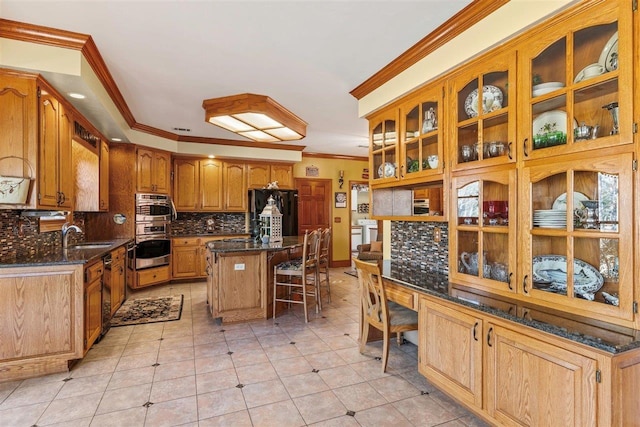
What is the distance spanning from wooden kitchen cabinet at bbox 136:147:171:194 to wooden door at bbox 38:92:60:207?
223 cm

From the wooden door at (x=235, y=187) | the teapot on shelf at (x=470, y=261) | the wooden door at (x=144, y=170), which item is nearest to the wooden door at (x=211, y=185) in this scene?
the wooden door at (x=235, y=187)

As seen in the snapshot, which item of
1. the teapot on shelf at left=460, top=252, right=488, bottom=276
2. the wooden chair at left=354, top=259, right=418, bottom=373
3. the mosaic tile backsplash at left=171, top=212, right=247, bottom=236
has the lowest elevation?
the wooden chair at left=354, top=259, right=418, bottom=373

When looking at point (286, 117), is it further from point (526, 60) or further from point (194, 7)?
point (526, 60)

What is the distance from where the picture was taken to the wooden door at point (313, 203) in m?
7.32

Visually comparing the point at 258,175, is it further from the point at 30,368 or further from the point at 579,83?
the point at 579,83

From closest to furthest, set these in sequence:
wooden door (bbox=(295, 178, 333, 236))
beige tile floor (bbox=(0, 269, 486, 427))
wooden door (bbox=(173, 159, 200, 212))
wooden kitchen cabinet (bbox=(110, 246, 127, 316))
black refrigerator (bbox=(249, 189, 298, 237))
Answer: beige tile floor (bbox=(0, 269, 486, 427)) → wooden kitchen cabinet (bbox=(110, 246, 127, 316)) → wooden door (bbox=(173, 159, 200, 212)) → black refrigerator (bbox=(249, 189, 298, 237)) → wooden door (bbox=(295, 178, 333, 236))

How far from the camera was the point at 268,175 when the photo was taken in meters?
6.72

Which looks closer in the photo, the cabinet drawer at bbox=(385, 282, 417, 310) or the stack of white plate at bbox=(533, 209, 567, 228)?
the stack of white plate at bbox=(533, 209, 567, 228)

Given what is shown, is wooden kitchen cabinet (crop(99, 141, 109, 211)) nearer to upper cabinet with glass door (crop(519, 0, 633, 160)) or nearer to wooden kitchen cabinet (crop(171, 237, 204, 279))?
wooden kitchen cabinet (crop(171, 237, 204, 279))

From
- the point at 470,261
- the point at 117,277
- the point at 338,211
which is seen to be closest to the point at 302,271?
the point at 470,261

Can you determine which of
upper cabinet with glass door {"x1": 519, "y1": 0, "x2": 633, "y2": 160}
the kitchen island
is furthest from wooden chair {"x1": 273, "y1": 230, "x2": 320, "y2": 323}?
upper cabinet with glass door {"x1": 519, "y1": 0, "x2": 633, "y2": 160}

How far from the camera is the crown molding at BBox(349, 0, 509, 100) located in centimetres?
207

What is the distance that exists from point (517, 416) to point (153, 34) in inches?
133

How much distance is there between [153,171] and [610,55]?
18.9ft
